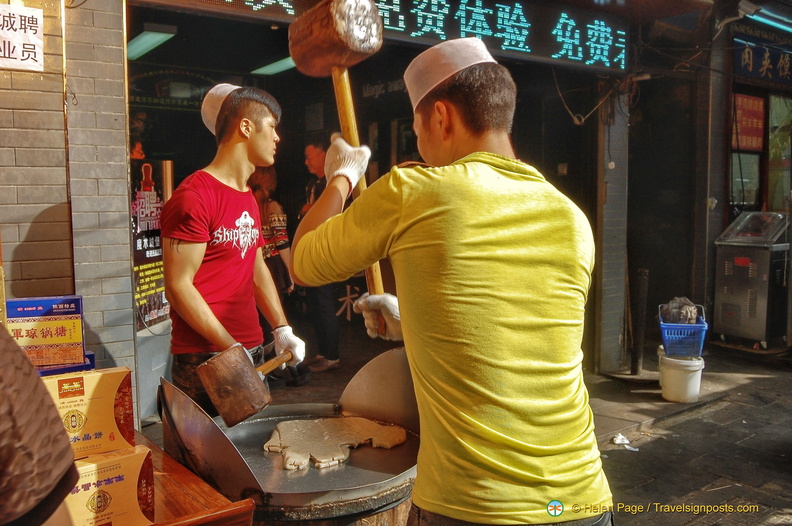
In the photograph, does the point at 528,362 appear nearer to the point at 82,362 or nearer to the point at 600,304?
the point at 82,362

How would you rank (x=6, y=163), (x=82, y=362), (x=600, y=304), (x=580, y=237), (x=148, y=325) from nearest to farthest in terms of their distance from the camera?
1. (x=580, y=237)
2. (x=82, y=362)
3. (x=6, y=163)
4. (x=148, y=325)
5. (x=600, y=304)

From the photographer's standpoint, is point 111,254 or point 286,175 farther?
point 286,175

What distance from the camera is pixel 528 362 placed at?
1666 mm

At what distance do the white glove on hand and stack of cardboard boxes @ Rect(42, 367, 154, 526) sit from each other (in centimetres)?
110

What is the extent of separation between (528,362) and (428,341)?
263mm

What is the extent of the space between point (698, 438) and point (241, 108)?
4.85 meters

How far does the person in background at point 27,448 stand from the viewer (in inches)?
39.0

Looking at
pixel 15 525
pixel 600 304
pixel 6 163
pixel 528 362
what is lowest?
pixel 600 304

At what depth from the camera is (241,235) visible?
3303 mm

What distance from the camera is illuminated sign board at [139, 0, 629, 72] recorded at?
4672mm

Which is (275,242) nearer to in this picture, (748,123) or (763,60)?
(748,123)

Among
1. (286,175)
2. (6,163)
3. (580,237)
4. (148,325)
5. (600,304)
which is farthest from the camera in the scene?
(286,175)

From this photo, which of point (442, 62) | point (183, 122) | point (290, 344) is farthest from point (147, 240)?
point (442, 62)

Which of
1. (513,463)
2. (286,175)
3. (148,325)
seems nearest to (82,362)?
(513,463)
